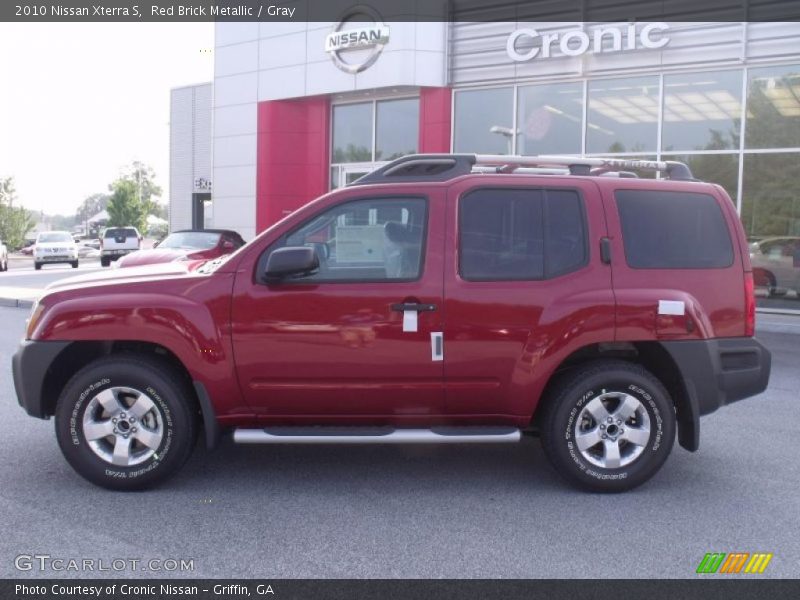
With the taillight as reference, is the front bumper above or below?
below

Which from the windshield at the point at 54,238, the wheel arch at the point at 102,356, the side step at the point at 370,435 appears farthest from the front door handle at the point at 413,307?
the windshield at the point at 54,238

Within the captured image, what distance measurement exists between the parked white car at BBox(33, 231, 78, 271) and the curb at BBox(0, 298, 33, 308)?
16.0 m

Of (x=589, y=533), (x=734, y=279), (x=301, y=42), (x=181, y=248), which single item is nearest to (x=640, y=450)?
(x=589, y=533)

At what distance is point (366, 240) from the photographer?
4824 mm

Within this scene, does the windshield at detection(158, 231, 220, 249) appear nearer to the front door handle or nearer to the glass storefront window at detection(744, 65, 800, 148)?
the glass storefront window at detection(744, 65, 800, 148)

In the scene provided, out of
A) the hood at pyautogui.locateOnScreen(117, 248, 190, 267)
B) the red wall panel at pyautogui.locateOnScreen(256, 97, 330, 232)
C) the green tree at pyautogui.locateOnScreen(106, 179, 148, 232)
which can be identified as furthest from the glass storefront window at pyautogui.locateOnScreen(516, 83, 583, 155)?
the green tree at pyautogui.locateOnScreen(106, 179, 148, 232)

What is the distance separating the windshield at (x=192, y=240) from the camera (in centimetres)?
1520

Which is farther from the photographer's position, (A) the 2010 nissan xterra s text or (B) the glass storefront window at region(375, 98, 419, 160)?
(B) the glass storefront window at region(375, 98, 419, 160)

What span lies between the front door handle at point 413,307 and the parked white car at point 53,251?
2962cm

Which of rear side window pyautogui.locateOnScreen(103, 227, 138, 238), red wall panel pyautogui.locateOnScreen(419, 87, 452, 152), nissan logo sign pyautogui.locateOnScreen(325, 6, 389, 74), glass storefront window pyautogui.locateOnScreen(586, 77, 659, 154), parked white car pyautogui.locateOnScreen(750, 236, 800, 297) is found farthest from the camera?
rear side window pyautogui.locateOnScreen(103, 227, 138, 238)

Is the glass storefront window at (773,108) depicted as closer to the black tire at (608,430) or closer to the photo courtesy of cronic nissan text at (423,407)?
the photo courtesy of cronic nissan text at (423,407)

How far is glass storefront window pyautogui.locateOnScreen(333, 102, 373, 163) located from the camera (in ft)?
61.6

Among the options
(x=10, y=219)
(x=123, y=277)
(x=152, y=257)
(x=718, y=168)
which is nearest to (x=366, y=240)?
(x=123, y=277)

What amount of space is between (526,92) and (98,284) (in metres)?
13.3
